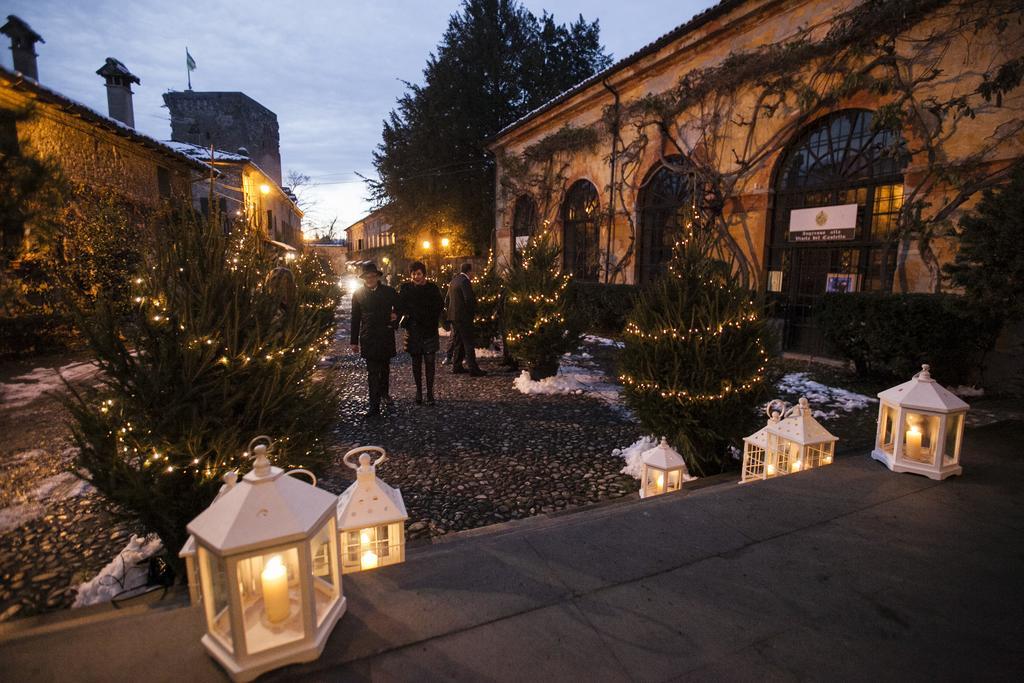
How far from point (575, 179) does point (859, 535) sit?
A: 15298mm

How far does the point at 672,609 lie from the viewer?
78.1 inches

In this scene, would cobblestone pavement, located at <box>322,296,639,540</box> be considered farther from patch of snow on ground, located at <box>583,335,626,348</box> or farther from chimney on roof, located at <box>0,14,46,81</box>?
chimney on roof, located at <box>0,14,46,81</box>

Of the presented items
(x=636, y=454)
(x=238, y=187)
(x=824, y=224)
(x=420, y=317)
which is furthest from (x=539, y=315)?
(x=238, y=187)

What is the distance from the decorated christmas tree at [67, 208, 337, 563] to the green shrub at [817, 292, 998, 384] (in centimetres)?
747

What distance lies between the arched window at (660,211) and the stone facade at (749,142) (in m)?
0.10

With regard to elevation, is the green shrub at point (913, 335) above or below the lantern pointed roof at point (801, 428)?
above

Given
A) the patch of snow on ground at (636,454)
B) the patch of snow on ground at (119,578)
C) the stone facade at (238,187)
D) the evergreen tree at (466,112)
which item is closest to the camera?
the patch of snow on ground at (119,578)

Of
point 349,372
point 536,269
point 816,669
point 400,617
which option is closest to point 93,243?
point 349,372

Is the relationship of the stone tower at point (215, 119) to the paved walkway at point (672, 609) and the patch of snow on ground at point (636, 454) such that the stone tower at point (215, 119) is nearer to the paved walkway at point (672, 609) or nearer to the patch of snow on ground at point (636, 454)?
the patch of snow on ground at point (636, 454)

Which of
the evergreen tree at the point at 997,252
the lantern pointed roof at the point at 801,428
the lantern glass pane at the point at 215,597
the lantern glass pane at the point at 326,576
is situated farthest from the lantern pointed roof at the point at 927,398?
the lantern glass pane at the point at 215,597

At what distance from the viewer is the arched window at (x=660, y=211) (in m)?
12.6

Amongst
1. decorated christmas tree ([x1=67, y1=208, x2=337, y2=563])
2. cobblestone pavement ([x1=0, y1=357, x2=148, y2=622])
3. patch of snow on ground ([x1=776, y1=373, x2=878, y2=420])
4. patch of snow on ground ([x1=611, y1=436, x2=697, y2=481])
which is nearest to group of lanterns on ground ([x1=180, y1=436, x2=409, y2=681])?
decorated christmas tree ([x1=67, y1=208, x2=337, y2=563])

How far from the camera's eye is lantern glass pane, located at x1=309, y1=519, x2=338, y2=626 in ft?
5.85

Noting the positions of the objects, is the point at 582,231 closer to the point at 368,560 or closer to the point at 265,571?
the point at 368,560
